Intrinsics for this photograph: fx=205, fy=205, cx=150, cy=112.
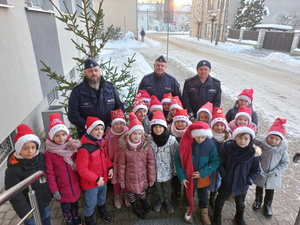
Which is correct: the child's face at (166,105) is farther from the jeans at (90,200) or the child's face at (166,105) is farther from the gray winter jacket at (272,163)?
the jeans at (90,200)

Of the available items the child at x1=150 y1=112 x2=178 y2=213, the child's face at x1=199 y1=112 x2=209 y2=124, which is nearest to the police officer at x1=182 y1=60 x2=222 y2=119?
the child's face at x1=199 y1=112 x2=209 y2=124

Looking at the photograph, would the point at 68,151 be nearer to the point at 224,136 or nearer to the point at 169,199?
the point at 169,199

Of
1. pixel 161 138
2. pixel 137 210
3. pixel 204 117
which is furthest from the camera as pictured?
pixel 204 117

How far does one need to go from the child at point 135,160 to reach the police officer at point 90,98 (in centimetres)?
64

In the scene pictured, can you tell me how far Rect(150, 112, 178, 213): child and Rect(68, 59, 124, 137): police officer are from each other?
96cm

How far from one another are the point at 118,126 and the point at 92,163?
2.40 ft

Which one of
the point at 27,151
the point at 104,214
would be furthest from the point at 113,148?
the point at 27,151

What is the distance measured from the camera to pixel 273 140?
3.09 m

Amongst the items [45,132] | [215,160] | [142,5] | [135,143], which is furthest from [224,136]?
[142,5]

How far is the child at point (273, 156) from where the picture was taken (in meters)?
3.04

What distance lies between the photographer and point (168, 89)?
4707 millimetres

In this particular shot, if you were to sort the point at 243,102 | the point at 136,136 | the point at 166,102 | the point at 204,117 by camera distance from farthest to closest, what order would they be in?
the point at 166,102 → the point at 243,102 → the point at 204,117 → the point at 136,136

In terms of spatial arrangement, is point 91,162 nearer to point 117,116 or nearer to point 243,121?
point 117,116

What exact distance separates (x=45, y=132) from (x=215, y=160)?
464 cm
